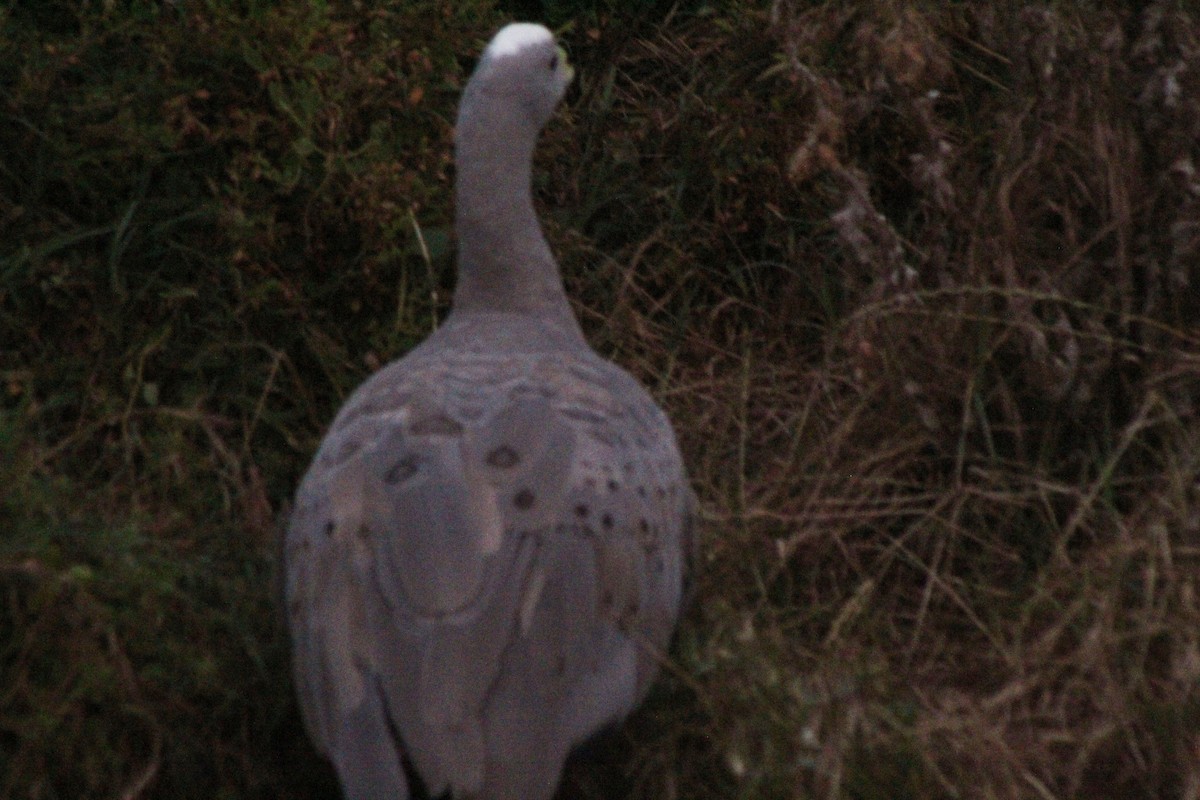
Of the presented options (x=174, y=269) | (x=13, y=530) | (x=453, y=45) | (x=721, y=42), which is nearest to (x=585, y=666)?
(x=13, y=530)

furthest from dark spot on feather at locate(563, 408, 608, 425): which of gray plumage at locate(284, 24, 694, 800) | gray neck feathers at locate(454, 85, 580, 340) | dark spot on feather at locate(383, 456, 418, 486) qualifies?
gray neck feathers at locate(454, 85, 580, 340)

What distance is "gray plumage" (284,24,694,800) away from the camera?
355 centimetres

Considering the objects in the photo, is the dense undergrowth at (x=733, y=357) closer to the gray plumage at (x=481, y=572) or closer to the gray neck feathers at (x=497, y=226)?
the gray plumage at (x=481, y=572)

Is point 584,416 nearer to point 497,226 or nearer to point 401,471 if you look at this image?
→ point 401,471

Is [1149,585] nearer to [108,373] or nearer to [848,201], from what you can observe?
[848,201]

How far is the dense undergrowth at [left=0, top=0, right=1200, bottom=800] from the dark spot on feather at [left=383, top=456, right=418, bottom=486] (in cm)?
42

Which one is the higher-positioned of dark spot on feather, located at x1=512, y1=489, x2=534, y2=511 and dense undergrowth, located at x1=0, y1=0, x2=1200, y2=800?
dark spot on feather, located at x1=512, y1=489, x2=534, y2=511

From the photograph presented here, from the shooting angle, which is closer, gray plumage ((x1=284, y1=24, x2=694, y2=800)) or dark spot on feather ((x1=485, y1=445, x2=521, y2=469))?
gray plumage ((x1=284, y1=24, x2=694, y2=800))

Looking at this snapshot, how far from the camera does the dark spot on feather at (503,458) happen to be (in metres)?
3.79

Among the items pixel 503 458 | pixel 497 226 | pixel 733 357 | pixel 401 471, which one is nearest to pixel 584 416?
pixel 503 458

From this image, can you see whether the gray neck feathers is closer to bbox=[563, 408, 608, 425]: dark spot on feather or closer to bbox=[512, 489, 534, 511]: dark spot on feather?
bbox=[563, 408, 608, 425]: dark spot on feather

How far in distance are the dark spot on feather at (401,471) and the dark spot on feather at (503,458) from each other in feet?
0.37

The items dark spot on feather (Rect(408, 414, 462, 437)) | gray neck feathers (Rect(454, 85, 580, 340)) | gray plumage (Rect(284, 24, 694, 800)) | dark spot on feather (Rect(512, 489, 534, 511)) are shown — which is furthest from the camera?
gray neck feathers (Rect(454, 85, 580, 340))

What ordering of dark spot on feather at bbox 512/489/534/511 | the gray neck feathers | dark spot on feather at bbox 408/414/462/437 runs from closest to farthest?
dark spot on feather at bbox 512/489/534/511 → dark spot on feather at bbox 408/414/462/437 → the gray neck feathers
